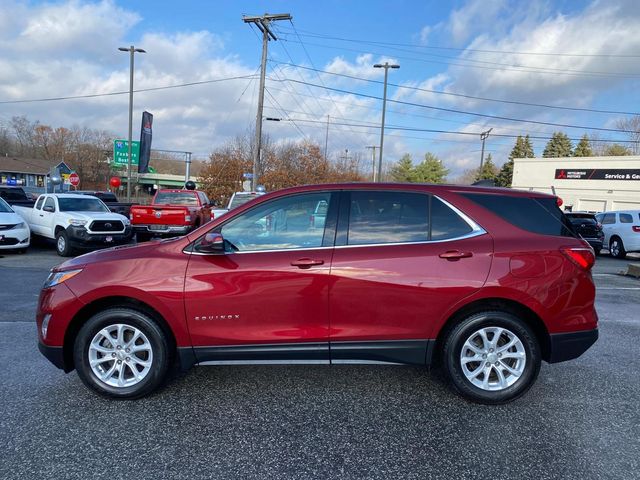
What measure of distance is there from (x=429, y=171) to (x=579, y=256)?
71.4 metres

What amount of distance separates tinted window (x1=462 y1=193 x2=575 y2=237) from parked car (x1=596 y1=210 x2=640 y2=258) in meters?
13.9

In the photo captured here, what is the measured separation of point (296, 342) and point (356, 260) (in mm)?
792

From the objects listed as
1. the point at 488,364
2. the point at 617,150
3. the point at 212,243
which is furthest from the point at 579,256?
the point at 617,150

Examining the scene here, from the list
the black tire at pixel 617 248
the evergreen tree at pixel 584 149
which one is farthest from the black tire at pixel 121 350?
the evergreen tree at pixel 584 149

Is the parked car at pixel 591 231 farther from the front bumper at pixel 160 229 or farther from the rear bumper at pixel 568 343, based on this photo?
the rear bumper at pixel 568 343

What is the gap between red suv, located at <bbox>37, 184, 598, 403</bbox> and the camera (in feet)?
11.1

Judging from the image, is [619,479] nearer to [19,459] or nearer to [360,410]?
[360,410]

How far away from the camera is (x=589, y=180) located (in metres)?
39.9

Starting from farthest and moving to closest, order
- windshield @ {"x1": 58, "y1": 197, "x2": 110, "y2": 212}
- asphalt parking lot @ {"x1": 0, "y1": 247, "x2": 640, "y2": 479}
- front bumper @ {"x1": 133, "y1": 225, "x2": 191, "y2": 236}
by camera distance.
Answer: front bumper @ {"x1": 133, "y1": 225, "x2": 191, "y2": 236}
windshield @ {"x1": 58, "y1": 197, "x2": 110, "y2": 212}
asphalt parking lot @ {"x1": 0, "y1": 247, "x2": 640, "y2": 479}

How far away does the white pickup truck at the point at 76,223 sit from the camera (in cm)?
1196

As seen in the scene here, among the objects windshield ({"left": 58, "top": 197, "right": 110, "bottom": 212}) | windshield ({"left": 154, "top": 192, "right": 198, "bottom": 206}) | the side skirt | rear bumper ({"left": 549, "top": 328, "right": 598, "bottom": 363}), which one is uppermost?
windshield ({"left": 154, "top": 192, "right": 198, "bottom": 206})

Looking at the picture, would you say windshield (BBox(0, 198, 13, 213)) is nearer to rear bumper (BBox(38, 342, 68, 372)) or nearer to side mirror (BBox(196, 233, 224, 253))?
rear bumper (BBox(38, 342, 68, 372))

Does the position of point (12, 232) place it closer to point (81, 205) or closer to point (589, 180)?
point (81, 205)

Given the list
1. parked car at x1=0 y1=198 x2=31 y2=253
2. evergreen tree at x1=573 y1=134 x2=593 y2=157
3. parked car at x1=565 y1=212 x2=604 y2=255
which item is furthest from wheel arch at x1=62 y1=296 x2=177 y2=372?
evergreen tree at x1=573 y1=134 x2=593 y2=157
